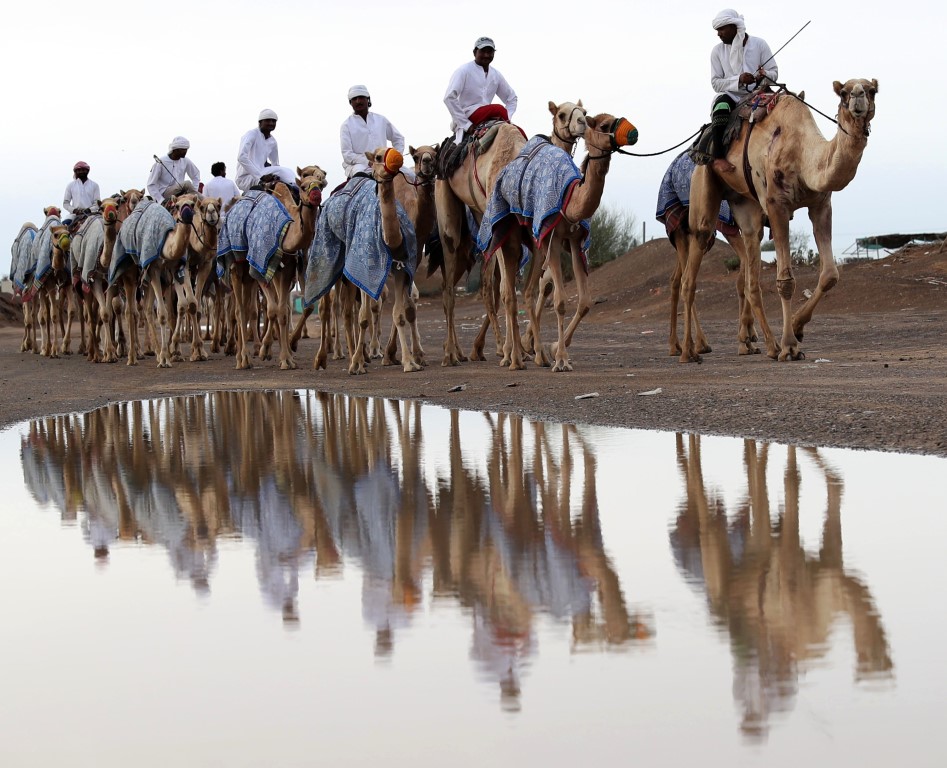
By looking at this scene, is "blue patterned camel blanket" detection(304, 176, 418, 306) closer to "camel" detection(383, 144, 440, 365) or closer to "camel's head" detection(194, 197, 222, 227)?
"camel" detection(383, 144, 440, 365)

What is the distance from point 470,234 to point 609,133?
4278mm

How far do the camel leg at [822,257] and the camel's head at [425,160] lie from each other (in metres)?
3.90

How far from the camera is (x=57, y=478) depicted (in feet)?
27.7

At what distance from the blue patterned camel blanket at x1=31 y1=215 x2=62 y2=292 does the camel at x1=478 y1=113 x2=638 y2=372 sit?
42.8 feet

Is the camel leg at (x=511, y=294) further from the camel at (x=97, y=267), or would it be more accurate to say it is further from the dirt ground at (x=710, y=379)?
the camel at (x=97, y=267)

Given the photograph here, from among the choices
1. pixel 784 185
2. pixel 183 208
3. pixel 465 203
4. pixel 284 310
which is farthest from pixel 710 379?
pixel 183 208

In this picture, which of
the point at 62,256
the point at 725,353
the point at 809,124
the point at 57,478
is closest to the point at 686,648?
the point at 57,478

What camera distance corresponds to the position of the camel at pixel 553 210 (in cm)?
1408

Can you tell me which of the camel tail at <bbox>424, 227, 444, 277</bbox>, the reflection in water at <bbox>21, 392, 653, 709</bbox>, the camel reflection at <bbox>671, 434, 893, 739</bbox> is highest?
the camel tail at <bbox>424, 227, 444, 277</bbox>

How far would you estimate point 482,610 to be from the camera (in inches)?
186

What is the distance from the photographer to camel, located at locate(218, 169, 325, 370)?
737 inches

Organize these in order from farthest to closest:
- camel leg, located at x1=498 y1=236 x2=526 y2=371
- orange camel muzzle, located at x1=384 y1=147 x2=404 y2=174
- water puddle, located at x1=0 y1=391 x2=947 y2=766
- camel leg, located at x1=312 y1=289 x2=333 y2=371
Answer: camel leg, located at x1=312 y1=289 x2=333 y2=371 → orange camel muzzle, located at x1=384 y1=147 x2=404 y2=174 → camel leg, located at x1=498 y1=236 x2=526 y2=371 → water puddle, located at x1=0 y1=391 x2=947 y2=766

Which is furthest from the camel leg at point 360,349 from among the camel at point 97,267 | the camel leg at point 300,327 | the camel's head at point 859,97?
the camel at point 97,267

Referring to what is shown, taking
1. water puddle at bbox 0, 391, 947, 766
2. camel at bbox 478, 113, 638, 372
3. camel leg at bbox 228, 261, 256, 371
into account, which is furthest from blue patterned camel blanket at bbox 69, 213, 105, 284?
water puddle at bbox 0, 391, 947, 766
